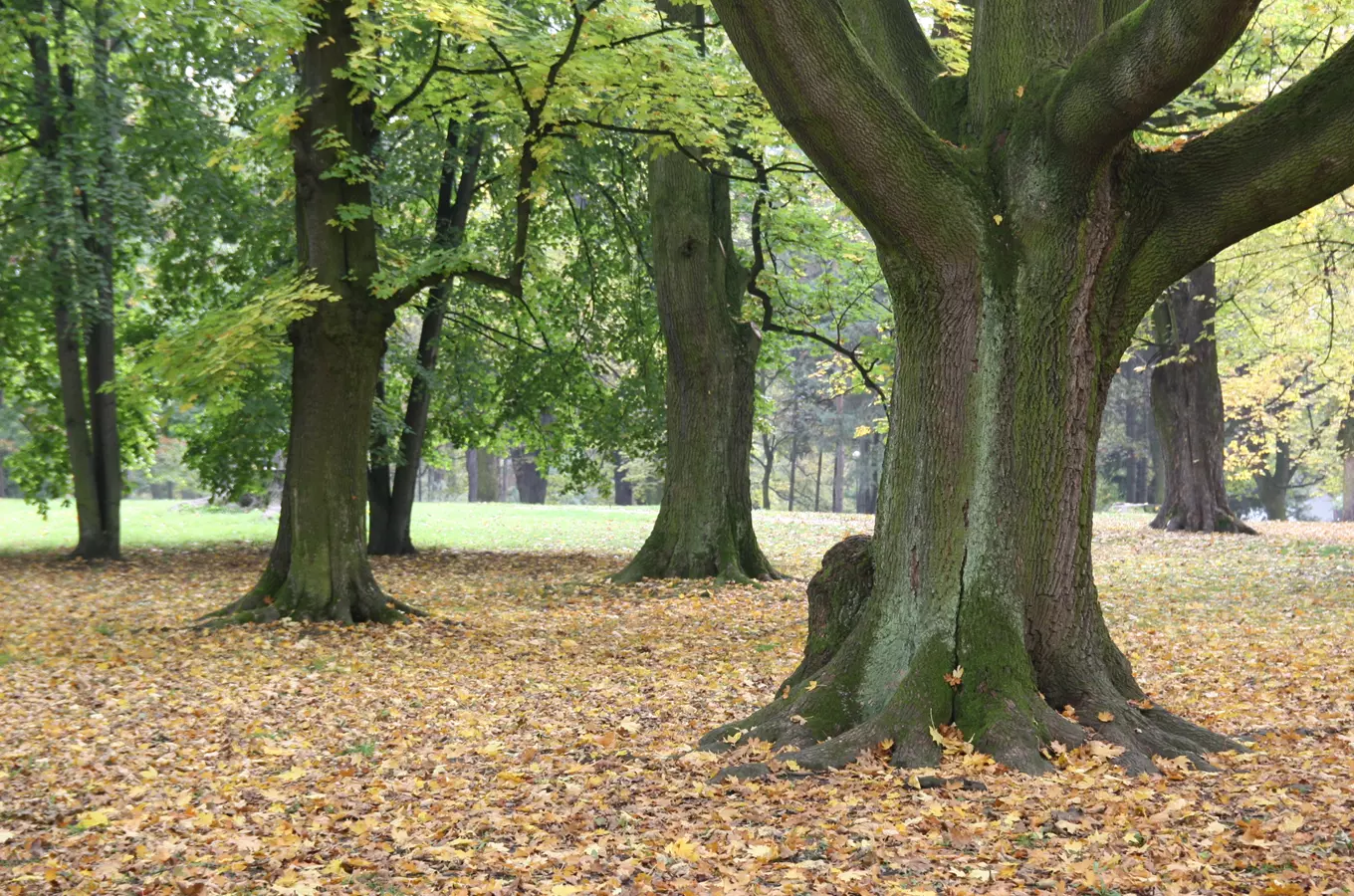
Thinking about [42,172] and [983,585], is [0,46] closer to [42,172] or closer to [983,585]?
[42,172]

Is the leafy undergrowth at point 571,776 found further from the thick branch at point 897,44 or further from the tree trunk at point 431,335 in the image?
the tree trunk at point 431,335

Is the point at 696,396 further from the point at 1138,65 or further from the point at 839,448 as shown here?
the point at 839,448

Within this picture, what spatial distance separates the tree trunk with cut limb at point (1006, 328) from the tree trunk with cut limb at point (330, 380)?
21.3ft

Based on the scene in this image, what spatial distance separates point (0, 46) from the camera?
1462 centimetres

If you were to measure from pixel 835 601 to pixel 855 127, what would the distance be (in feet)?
8.71

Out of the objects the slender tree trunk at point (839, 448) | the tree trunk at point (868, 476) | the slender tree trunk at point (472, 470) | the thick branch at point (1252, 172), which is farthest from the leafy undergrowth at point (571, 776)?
the slender tree trunk at point (472, 470)

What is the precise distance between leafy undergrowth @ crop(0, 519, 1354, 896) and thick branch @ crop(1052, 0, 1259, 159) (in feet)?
10.0

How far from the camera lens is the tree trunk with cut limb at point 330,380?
11.4m

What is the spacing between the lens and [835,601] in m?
6.73

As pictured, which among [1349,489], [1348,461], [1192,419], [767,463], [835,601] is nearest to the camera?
[835,601]

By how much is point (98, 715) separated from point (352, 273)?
5290 mm

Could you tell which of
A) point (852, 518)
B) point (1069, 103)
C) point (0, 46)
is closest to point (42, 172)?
point (0, 46)

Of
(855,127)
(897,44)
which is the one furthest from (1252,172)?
(897,44)

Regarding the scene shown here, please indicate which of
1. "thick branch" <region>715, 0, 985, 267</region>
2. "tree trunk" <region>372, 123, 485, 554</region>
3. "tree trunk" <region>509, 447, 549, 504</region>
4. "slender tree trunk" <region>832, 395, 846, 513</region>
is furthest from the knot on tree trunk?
"slender tree trunk" <region>832, 395, 846, 513</region>
